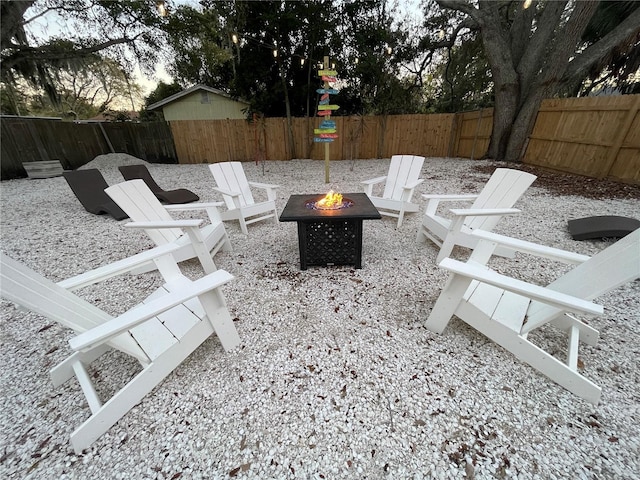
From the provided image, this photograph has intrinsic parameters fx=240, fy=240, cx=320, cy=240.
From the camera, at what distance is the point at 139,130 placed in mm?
8336

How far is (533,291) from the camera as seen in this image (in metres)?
0.98

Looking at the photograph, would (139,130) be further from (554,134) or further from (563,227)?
(554,134)

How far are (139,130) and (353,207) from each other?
9.69 meters

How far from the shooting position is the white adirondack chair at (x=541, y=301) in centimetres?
97

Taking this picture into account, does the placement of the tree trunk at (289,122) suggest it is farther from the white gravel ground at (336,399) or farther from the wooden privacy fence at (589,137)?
the white gravel ground at (336,399)

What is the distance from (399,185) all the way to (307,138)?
22.6 feet

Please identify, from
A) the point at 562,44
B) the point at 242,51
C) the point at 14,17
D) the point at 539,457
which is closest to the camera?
the point at 539,457

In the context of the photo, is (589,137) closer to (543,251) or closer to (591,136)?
(591,136)

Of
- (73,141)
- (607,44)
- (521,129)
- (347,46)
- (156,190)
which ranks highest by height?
(347,46)

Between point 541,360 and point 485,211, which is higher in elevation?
point 485,211

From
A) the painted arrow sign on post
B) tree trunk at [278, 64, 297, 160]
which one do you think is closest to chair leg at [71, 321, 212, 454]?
the painted arrow sign on post

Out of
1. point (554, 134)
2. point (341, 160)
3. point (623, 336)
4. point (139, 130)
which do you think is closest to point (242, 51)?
point (139, 130)

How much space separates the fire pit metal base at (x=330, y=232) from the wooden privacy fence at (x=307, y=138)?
725 centimetres

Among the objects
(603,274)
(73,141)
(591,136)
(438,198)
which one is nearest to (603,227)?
(438,198)
